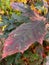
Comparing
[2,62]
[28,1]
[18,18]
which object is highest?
[18,18]

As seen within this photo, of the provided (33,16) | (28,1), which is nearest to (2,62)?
(33,16)

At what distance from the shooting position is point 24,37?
38.5 inches

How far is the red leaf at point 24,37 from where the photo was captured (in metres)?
0.89

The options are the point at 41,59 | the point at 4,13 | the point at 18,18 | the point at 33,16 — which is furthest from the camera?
the point at 4,13

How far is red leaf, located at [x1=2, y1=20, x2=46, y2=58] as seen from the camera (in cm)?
89


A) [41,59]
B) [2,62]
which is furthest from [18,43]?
[2,62]

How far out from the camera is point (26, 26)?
1042 millimetres

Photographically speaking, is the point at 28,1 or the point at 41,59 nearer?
the point at 41,59

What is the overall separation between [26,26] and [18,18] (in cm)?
22

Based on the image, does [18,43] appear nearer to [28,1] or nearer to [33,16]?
[33,16]

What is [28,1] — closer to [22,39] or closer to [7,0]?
[7,0]

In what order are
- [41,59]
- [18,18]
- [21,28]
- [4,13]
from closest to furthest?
[21,28], [18,18], [41,59], [4,13]

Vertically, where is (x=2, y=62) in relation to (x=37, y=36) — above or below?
below

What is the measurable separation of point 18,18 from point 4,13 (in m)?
0.99
